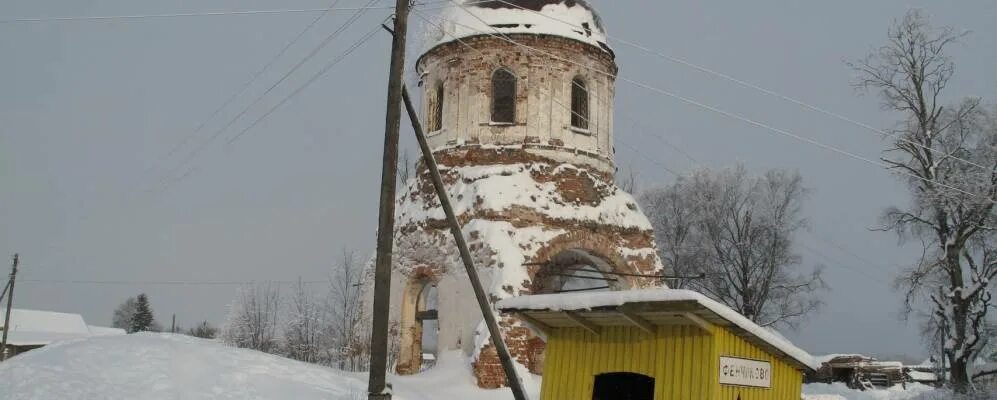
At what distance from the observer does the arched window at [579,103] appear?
1930 cm

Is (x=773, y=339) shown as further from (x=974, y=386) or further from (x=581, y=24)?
(x=974, y=386)

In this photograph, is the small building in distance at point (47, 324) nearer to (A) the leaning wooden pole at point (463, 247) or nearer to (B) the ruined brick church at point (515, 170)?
(B) the ruined brick church at point (515, 170)

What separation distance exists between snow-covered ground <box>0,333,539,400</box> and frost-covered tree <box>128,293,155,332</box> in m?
50.7

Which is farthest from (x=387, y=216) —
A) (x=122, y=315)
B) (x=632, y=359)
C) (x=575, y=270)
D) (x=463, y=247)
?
(x=122, y=315)

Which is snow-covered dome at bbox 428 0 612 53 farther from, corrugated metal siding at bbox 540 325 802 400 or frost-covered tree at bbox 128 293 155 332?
frost-covered tree at bbox 128 293 155 332

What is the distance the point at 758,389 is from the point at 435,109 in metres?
12.3

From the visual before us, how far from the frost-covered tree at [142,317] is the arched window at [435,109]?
48.9m

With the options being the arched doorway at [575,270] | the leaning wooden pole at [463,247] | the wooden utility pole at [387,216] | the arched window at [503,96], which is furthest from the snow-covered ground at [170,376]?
the arched window at [503,96]

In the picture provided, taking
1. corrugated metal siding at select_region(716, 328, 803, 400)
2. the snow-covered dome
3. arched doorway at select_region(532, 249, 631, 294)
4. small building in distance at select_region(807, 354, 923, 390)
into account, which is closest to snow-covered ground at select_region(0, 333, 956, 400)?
arched doorway at select_region(532, 249, 631, 294)

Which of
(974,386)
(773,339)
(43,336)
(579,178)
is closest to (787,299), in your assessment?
(974,386)

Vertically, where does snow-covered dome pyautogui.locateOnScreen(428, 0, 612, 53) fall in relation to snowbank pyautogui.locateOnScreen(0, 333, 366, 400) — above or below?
above

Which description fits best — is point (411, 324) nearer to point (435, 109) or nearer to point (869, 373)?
point (435, 109)

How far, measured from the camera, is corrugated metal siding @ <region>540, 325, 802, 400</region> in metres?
8.66

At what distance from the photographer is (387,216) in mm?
10172
